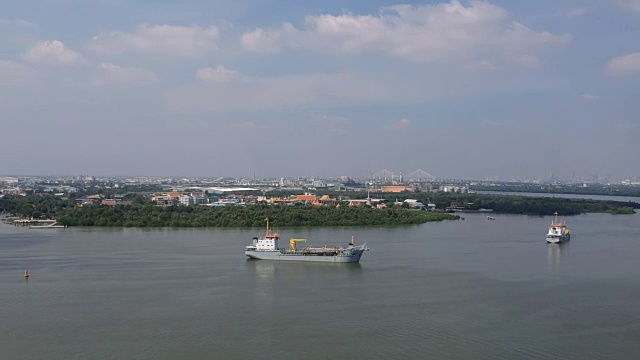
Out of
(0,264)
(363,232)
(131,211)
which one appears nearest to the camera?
(0,264)

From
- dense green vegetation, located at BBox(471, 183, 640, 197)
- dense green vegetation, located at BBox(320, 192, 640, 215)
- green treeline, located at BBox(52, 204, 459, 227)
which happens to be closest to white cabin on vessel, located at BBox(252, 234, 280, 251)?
green treeline, located at BBox(52, 204, 459, 227)

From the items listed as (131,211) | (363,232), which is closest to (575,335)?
(363,232)

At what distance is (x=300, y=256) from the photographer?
9469 mm

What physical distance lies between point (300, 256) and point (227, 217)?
18.9 feet

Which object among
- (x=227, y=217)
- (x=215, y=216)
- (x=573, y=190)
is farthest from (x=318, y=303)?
(x=573, y=190)

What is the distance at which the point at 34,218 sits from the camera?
16.5m

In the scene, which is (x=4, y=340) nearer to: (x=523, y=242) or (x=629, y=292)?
(x=629, y=292)

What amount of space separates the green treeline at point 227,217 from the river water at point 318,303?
11.9ft

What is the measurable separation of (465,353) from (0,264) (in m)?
6.23

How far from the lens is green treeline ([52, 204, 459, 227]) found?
14680mm

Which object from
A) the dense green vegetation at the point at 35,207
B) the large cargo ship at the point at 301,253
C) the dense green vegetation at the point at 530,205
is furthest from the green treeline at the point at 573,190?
the large cargo ship at the point at 301,253

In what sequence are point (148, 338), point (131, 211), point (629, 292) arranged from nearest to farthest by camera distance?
point (148, 338) < point (629, 292) < point (131, 211)

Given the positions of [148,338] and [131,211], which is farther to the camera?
[131,211]

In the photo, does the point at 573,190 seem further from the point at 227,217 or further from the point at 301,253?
the point at 301,253
